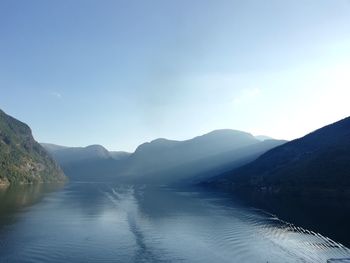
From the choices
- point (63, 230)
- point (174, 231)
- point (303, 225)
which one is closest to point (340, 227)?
point (303, 225)

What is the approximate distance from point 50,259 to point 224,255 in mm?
28096

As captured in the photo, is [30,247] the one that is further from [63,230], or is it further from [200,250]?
[200,250]

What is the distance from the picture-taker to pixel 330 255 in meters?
69.4

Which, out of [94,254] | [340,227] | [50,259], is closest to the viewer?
[50,259]

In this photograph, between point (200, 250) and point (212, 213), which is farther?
point (212, 213)

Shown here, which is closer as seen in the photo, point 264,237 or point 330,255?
point 330,255

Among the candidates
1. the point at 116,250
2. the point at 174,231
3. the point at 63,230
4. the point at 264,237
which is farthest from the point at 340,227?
the point at 63,230

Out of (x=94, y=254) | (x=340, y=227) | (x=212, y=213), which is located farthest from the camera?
(x=212, y=213)

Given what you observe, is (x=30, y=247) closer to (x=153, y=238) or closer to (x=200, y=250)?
(x=153, y=238)

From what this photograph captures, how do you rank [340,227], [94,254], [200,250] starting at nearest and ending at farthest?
1. [94,254]
2. [200,250]
3. [340,227]

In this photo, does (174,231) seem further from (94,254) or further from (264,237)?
(94,254)

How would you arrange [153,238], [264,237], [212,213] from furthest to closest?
[212,213], [264,237], [153,238]

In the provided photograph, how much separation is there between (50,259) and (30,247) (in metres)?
8.62

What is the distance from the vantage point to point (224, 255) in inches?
2694
